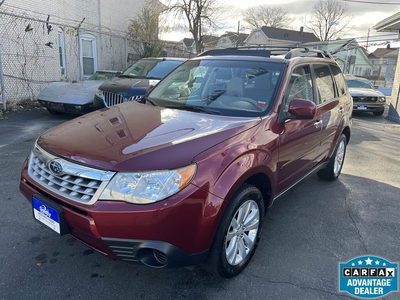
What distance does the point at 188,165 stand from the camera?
77.9 inches

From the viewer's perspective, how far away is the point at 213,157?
2.10 metres

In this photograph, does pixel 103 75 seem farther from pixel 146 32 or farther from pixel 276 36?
pixel 276 36

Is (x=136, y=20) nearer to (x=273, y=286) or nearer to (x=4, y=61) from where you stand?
(x=4, y=61)

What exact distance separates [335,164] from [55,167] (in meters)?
3.92

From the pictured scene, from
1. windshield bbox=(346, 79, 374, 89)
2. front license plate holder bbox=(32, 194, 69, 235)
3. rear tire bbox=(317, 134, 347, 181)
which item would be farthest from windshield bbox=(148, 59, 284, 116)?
windshield bbox=(346, 79, 374, 89)

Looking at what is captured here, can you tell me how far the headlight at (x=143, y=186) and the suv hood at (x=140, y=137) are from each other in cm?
5

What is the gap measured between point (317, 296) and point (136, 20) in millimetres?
16665

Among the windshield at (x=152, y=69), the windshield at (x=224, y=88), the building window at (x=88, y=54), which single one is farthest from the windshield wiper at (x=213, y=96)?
the building window at (x=88, y=54)

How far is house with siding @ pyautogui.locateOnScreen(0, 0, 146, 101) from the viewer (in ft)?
30.4

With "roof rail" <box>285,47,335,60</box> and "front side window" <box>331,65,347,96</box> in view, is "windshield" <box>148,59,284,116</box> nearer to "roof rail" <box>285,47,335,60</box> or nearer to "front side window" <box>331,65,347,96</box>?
"roof rail" <box>285,47,335,60</box>

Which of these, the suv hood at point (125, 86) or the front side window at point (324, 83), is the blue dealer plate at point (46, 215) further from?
the suv hood at point (125, 86)

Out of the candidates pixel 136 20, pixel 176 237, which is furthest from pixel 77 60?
pixel 176 237

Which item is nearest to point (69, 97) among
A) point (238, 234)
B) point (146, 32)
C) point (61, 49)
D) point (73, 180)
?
point (61, 49)

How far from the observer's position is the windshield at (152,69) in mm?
7796
